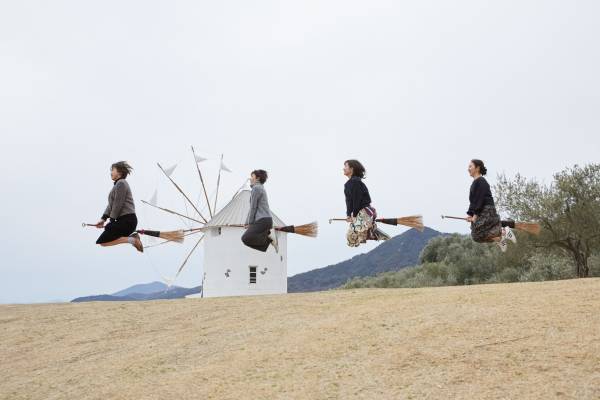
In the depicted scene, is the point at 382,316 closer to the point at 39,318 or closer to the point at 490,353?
the point at 490,353

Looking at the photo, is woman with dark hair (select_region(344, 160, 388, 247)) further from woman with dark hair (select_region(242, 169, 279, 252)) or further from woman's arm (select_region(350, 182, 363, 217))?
woman with dark hair (select_region(242, 169, 279, 252))

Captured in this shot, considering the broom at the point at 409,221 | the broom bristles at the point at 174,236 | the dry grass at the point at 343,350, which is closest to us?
the dry grass at the point at 343,350

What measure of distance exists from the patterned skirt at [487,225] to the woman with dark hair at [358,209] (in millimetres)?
1911

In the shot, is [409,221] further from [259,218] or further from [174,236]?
[174,236]

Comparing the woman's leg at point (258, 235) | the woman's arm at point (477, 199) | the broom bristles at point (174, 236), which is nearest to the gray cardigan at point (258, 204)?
the woman's leg at point (258, 235)

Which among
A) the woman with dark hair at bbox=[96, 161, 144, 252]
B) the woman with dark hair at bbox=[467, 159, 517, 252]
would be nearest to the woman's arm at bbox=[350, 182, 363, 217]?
the woman with dark hair at bbox=[467, 159, 517, 252]

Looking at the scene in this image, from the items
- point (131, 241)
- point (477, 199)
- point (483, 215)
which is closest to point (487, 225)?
point (483, 215)

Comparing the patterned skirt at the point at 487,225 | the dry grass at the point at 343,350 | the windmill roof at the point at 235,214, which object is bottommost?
the dry grass at the point at 343,350

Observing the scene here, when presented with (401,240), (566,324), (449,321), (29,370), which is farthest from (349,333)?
(401,240)

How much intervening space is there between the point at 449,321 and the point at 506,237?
8.28 feet

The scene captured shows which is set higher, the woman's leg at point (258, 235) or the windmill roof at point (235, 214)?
the windmill roof at point (235, 214)

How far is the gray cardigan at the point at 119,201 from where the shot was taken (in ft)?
44.3

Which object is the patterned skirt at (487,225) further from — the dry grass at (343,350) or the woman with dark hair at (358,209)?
the dry grass at (343,350)

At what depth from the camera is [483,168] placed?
13211mm
